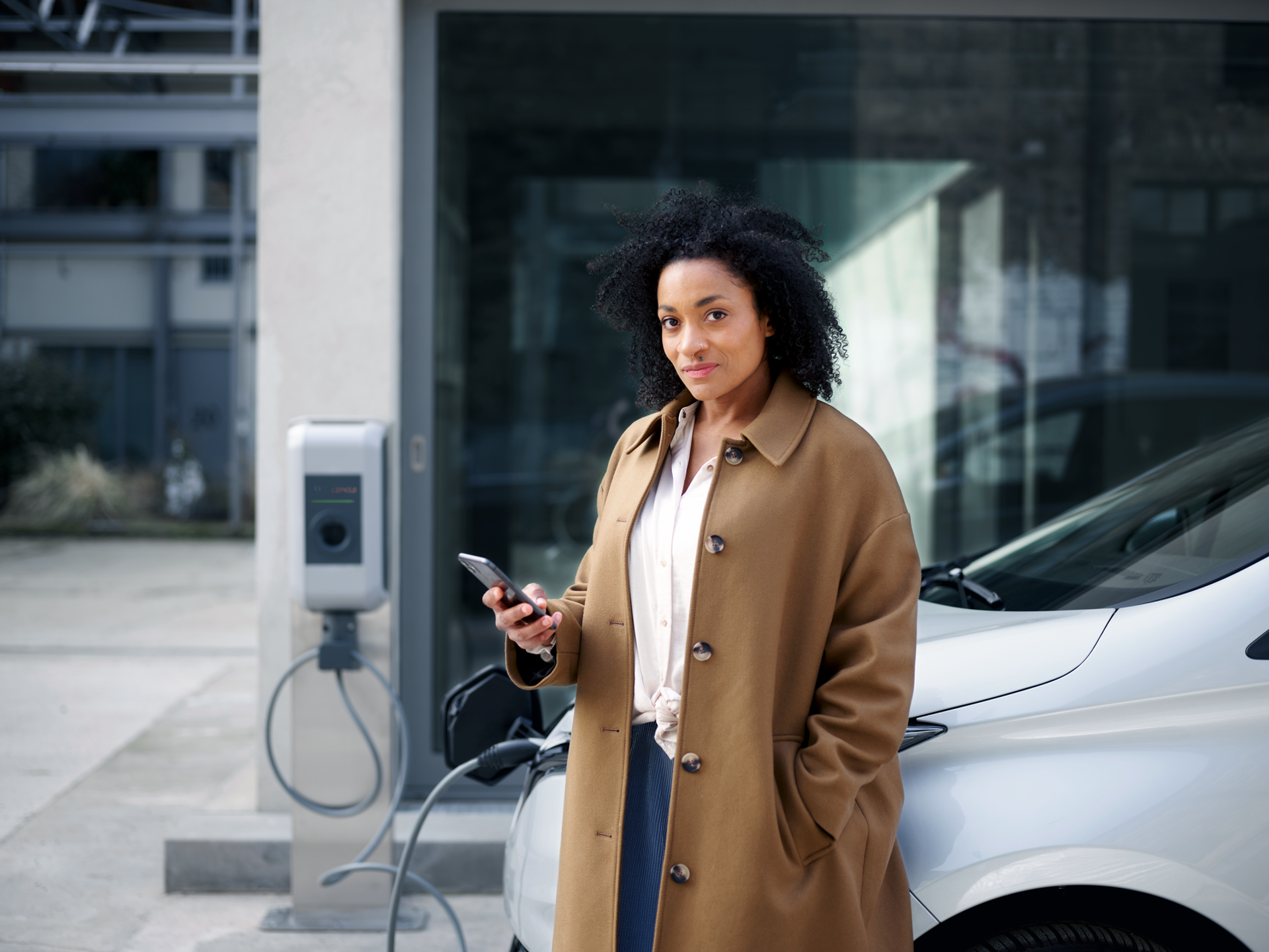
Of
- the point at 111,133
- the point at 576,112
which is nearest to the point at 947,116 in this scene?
the point at 576,112

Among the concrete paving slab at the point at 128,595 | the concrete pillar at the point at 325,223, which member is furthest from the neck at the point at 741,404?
the concrete paving slab at the point at 128,595

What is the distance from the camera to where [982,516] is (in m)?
4.96

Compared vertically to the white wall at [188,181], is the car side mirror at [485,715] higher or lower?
lower

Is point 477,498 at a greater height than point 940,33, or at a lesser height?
lesser

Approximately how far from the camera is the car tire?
1.91m

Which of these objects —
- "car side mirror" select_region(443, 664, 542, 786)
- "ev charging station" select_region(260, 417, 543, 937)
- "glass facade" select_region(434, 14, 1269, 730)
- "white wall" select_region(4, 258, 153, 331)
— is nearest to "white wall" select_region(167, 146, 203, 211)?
"white wall" select_region(4, 258, 153, 331)

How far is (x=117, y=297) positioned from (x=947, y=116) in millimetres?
17081

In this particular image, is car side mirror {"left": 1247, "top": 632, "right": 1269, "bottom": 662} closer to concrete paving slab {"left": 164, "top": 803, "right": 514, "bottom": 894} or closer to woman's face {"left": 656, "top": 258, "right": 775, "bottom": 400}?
woman's face {"left": 656, "top": 258, "right": 775, "bottom": 400}

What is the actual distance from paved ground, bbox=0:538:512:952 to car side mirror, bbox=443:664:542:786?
1.16m

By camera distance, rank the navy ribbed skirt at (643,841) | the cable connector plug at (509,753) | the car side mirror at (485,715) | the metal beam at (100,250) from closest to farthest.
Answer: the navy ribbed skirt at (643,841)
the cable connector plug at (509,753)
the car side mirror at (485,715)
the metal beam at (100,250)

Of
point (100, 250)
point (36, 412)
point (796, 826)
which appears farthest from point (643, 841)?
point (100, 250)

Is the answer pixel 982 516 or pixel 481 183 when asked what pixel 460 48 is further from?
pixel 982 516

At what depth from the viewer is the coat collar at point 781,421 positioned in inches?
70.0

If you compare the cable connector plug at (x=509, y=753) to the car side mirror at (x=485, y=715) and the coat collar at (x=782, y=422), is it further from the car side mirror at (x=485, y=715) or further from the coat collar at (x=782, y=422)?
the coat collar at (x=782, y=422)
